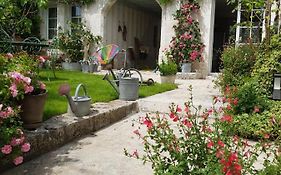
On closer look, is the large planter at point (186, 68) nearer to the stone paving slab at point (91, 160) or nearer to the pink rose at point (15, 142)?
the stone paving slab at point (91, 160)

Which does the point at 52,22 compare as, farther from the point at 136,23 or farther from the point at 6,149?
the point at 6,149

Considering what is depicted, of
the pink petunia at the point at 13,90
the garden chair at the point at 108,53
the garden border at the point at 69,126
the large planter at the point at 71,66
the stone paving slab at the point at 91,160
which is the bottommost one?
the stone paving slab at the point at 91,160

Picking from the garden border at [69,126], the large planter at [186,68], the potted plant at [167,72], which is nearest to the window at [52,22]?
the large planter at [186,68]

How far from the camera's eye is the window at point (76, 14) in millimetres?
11406

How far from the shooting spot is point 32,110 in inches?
106

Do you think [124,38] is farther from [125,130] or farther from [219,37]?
[125,130]

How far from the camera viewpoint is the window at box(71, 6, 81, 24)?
11406 millimetres

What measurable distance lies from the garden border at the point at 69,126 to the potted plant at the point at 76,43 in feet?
21.6

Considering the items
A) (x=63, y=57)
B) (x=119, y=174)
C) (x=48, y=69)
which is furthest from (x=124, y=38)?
(x=119, y=174)

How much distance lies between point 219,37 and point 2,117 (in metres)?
14.9

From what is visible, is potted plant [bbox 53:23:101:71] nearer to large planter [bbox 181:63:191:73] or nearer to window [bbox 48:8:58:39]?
window [bbox 48:8:58:39]

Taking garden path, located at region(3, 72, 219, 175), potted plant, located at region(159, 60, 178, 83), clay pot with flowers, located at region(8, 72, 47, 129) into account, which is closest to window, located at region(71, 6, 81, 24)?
potted plant, located at region(159, 60, 178, 83)

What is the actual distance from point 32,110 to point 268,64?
3.23m

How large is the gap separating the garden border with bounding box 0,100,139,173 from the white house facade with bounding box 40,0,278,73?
5379mm
